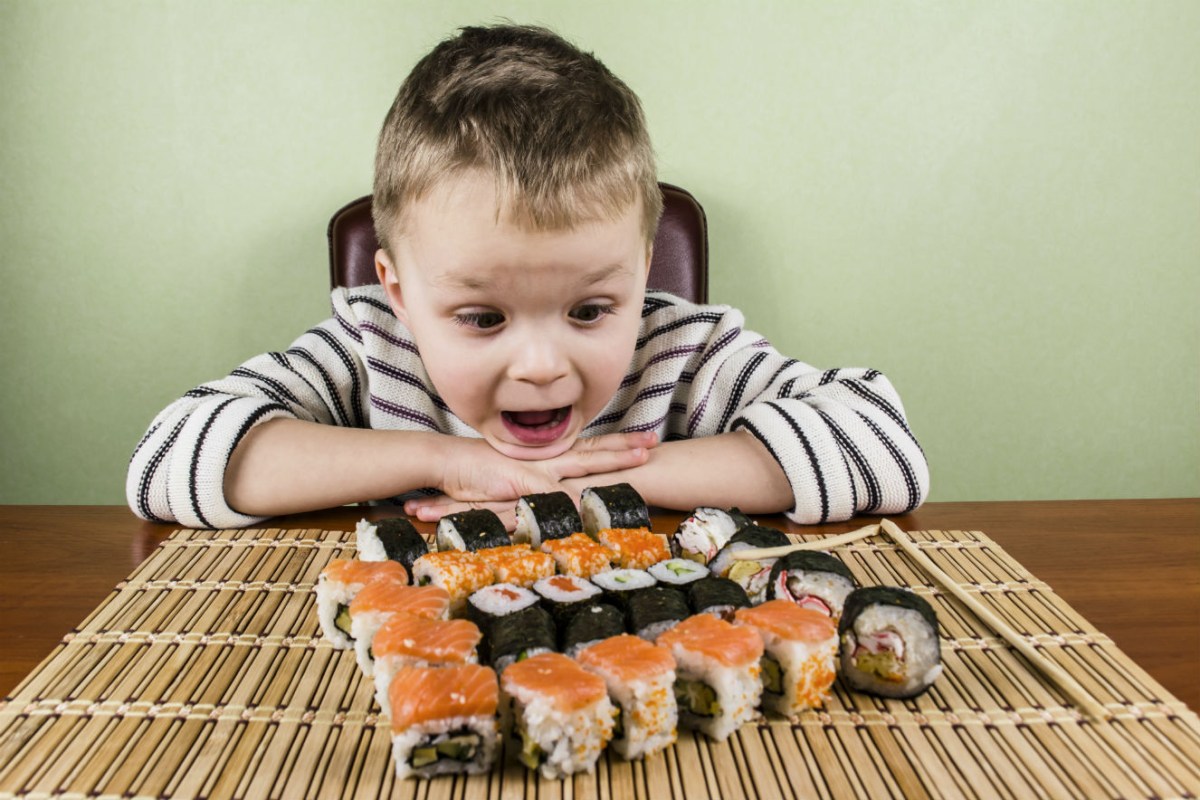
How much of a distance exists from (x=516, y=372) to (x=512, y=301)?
99 millimetres

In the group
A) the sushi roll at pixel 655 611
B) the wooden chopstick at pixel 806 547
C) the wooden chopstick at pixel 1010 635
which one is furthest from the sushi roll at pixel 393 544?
the wooden chopstick at pixel 1010 635

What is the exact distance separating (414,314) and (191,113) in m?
1.43

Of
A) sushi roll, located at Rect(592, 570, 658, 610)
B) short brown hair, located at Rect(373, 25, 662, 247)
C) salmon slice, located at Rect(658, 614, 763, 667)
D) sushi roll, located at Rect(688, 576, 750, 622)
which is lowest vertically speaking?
sushi roll, located at Rect(592, 570, 658, 610)

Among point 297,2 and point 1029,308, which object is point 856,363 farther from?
point 297,2

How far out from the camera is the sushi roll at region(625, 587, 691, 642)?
870 millimetres

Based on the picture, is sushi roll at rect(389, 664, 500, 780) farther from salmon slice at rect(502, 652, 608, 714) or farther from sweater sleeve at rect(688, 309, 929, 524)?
sweater sleeve at rect(688, 309, 929, 524)

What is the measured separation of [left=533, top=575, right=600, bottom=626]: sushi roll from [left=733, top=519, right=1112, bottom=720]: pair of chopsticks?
7.0 inches

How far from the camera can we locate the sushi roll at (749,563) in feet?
3.13

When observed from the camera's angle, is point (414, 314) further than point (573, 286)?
Yes

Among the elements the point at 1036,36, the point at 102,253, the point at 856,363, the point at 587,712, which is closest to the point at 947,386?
the point at 856,363

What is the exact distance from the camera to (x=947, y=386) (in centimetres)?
262

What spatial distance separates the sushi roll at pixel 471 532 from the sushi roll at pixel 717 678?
297mm

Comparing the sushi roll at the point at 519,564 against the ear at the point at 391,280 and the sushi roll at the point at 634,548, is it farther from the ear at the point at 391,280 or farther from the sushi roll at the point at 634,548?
the ear at the point at 391,280

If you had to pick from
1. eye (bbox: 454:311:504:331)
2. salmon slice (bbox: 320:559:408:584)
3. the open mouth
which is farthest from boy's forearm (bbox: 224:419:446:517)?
salmon slice (bbox: 320:559:408:584)
